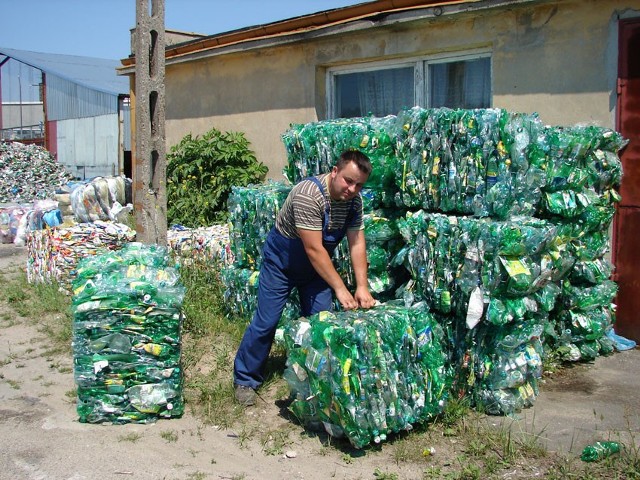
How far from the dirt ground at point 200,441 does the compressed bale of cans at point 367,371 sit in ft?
0.71

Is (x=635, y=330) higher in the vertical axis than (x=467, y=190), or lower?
lower

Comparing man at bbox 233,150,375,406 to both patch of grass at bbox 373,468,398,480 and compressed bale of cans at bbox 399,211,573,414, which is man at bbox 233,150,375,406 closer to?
compressed bale of cans at bbox 399,211,573,414

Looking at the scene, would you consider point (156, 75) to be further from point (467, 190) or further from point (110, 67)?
point (110, 67)

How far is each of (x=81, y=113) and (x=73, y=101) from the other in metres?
1.24

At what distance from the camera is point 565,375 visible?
5.49 m

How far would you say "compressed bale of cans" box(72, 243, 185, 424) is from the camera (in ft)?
14.6

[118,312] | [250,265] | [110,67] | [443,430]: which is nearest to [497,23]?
[250,265]

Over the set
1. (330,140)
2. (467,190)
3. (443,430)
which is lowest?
(443,430)

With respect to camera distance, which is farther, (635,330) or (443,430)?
(635,330)

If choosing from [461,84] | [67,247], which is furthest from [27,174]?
[461,84]

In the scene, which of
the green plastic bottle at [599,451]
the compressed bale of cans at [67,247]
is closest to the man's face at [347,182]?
the green plastic bottle at [599,451]

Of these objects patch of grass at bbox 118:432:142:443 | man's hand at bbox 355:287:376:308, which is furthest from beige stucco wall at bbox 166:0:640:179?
patch of grass at bbox 118:432:142:443

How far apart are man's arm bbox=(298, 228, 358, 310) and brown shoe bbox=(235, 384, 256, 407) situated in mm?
1063

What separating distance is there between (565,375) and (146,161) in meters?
4.50
